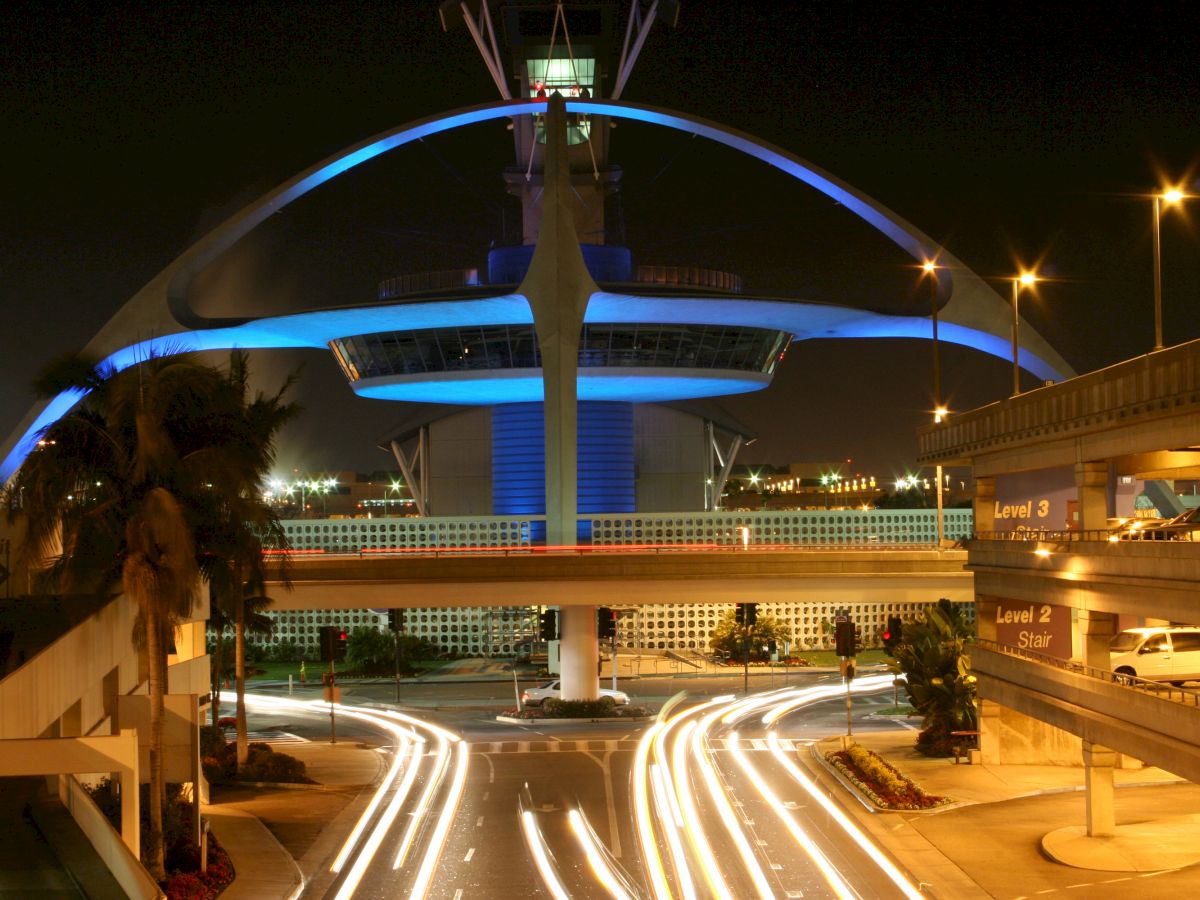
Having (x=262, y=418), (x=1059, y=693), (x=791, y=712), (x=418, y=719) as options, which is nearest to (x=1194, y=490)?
(x=791, y=712)

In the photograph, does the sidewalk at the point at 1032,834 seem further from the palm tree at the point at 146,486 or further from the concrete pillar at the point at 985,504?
the palm tree at the point at 146,486

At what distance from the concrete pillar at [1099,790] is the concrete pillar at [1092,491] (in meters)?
4.13

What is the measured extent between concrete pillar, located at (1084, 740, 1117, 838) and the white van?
8.40 meters

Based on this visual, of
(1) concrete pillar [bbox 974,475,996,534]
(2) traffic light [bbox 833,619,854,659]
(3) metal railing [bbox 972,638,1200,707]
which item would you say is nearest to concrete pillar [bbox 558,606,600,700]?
(2) traffic light [bbox 833,619,854,659]

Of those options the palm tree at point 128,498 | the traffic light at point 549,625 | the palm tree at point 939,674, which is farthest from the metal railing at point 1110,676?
the traffic light at point 549,625

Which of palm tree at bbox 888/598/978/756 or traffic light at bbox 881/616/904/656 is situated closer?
palm tree at bbox 888/598/978/756

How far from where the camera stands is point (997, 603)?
33.9 metres

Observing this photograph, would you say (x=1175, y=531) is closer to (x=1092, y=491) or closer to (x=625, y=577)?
(x=1092, y=491)

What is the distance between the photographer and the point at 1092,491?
26.8 m

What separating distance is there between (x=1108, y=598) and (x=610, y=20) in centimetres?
6405

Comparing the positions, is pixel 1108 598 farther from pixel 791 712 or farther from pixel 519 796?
pixel 791 712

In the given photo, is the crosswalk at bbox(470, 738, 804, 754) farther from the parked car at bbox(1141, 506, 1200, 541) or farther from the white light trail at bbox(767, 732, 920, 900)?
the parked car at bbox(1141, 506, 1200, 541)

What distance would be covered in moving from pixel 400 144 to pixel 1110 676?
166 feet

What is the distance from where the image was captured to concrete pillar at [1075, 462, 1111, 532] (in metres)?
26.6
